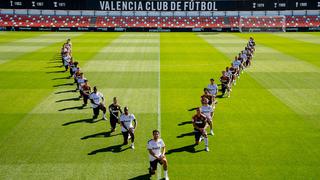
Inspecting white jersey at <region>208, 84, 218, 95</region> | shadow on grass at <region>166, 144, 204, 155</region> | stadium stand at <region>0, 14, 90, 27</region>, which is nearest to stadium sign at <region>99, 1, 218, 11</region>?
stadium stand at <region>0, 14, 90, 27</region>

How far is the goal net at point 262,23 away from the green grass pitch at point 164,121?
36014 millimetres

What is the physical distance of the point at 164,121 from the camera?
17.0m

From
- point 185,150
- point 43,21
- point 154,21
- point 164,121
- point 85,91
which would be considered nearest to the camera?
point 185,150

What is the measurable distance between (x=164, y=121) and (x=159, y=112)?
1.39m

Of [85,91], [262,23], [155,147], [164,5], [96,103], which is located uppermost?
[164,5]

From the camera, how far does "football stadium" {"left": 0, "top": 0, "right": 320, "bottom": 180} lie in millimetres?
12430

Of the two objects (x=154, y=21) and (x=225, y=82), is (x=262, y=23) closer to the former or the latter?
(x=154, y=21)

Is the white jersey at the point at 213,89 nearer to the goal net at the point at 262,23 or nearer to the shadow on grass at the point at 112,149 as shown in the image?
the shadow on grass at the point at 112,149

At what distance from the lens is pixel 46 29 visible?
222 feet

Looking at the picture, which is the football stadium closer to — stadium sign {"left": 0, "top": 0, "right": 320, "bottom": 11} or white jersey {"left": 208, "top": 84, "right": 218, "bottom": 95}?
white jersey {"left": 208, "top": 84, "right": 218, "bottom": 95}

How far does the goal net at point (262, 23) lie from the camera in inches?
2665

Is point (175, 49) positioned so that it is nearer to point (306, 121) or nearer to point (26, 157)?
point (306, 121)

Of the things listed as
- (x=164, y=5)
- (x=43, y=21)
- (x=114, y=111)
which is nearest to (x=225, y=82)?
(x=114, y=111)

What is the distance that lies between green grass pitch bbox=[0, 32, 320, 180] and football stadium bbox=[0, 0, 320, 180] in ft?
0.16
